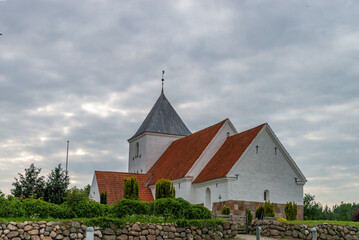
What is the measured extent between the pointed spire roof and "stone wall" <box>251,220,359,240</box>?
19338 mm

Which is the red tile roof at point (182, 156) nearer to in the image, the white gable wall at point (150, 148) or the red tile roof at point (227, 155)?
the white gable wall at point (150, 148)

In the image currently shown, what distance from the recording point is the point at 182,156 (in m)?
31.0

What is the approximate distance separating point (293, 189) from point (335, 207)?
149ft

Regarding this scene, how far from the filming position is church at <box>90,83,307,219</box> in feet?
79.5

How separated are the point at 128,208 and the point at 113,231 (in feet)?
5.38

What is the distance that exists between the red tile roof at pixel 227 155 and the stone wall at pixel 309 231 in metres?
5.48

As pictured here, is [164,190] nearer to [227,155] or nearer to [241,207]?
[241,207]

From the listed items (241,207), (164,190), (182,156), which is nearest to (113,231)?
(164,190)

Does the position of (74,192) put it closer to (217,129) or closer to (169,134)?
(217,129)

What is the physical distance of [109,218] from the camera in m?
15.9

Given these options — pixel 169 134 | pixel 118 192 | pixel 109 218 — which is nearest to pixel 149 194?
pixel 118 192

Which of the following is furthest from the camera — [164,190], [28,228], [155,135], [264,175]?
[155,135]

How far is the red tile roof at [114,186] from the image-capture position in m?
30.9

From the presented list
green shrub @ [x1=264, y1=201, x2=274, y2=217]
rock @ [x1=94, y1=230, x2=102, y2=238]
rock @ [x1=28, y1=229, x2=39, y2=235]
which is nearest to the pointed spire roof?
green shrub @ [x1=264, y1=201, x2=274, y2=217]
